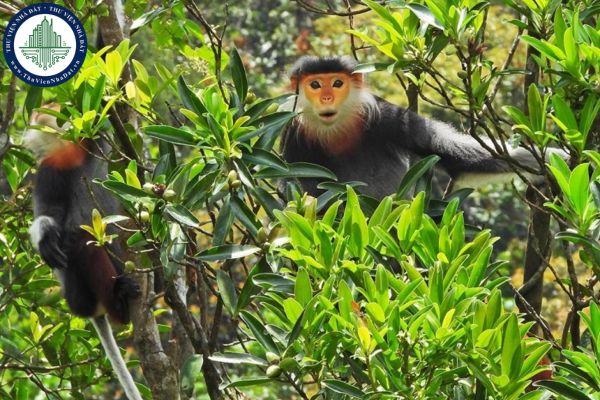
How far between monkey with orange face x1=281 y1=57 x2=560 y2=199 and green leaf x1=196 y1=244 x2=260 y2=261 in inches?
67.2

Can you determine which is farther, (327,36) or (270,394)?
(327,36)

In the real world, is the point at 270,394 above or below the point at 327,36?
below

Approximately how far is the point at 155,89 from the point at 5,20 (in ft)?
3.79

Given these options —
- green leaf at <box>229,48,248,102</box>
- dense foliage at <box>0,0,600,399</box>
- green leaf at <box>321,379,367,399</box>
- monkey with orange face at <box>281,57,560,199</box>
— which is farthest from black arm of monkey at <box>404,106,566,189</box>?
green leaf at <box>321,379,367,399</box>

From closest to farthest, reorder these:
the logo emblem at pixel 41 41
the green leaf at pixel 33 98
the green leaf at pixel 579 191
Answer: the green leaf at pixel 579 191 → the green leaf at pixel 33 98 → the logo emblem at pixel 41 41

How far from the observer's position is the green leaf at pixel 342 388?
176 cm

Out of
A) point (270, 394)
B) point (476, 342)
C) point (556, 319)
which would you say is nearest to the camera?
point (476, 342)

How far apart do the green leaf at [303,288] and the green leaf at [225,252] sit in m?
0.35

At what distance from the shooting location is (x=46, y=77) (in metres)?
3.00

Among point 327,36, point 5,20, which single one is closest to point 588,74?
point 5,20

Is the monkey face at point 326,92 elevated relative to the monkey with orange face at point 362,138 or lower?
elevated

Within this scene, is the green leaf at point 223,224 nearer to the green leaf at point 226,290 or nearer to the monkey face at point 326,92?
the green leaf at point 226,290

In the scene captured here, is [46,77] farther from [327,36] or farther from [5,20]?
[327,36]

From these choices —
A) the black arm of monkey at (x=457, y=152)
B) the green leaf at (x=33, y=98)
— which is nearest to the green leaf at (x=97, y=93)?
the green leaf at (x=33, y=98)
